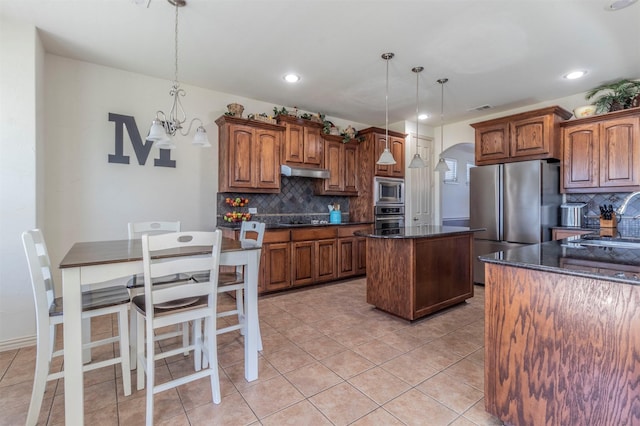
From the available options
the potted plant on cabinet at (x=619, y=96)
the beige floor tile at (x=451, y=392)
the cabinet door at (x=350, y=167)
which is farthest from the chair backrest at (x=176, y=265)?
the potted plant on cabinet at (x=619, y=96)

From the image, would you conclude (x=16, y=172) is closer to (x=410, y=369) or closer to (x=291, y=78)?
(x=291, y=78)

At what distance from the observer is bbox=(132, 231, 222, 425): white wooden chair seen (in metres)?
1.58

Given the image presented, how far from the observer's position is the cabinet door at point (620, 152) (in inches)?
135

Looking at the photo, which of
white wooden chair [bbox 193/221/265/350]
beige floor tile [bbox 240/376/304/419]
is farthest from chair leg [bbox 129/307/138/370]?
beige floor tile [bbox 240/376/304/419]

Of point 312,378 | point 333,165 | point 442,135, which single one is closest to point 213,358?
point 312,378

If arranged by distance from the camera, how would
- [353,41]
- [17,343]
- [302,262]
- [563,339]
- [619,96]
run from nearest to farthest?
1. [563,339]
2. [17,343]
3. [353,41]
4. [619,96]
5. [302,262]

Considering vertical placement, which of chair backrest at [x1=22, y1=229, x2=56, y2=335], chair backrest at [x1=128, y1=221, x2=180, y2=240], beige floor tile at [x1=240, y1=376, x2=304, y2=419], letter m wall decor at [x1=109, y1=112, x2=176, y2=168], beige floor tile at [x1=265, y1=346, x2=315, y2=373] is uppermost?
letter m wall decor at [x1=109, y1=112, x2=176, y2=168]

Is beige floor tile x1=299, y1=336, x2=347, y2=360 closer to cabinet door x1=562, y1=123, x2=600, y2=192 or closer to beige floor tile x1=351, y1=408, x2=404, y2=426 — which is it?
beige floor tile x1=351, y1=408, x2=404, y2=426

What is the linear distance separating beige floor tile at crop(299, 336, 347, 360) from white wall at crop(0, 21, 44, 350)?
7.81 ft

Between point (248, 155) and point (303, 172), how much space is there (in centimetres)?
84

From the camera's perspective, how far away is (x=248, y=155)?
396cm

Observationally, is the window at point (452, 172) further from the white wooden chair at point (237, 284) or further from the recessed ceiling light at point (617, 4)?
the white wooden chair at point (237, 284)

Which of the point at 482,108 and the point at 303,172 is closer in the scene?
the point at 303,172

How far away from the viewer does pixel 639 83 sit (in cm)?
346
